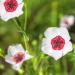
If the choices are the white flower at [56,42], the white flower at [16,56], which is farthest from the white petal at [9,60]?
the white flower at [56,42]

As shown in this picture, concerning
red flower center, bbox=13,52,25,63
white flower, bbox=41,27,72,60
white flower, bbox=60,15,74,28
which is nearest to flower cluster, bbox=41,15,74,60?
white flower, bbox=41,27,72,60

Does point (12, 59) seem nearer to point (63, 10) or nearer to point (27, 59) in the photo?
point (27, 59)

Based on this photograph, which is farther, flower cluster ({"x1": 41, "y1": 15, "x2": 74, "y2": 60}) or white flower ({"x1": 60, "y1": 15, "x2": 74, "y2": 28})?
white flower ({"x1": 60, "y1": 15, "x2": 74, "y2": 28})

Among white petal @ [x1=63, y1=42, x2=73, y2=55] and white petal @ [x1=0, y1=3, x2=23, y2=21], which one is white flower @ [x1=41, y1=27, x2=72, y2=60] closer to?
white petal @ [x1=63, y1=42, x2=73, y2=55]

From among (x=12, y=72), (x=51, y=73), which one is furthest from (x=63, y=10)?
(x=51, y=73)

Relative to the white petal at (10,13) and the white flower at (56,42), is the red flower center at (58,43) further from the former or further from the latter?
the white petal at (10,13)
